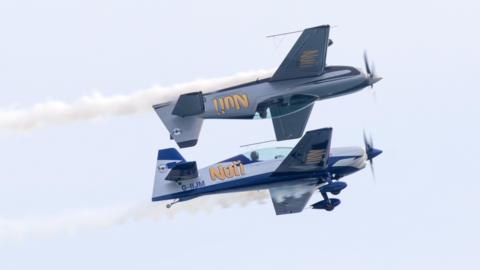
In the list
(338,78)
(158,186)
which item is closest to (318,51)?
(338,78)

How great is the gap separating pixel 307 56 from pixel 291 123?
3.47m

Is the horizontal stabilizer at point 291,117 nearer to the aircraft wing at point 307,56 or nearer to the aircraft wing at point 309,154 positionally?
the aircraft wing at point 307,56

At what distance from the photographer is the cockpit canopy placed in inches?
4134

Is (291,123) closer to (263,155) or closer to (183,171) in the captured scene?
(263,155)

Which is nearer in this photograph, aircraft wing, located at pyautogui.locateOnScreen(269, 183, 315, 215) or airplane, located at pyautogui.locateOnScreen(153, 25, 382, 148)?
airplane, located at pyautogui.locateOnScreen(153, 25, 382, 148)

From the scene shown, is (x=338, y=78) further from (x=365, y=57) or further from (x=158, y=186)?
(x=158, y=186)

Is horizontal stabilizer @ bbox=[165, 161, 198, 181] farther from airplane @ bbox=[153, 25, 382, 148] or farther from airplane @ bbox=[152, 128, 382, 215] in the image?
airplane @ bbox=[153, 25, 382, 148]

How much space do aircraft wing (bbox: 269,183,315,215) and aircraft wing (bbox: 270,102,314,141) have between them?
2.26 metres

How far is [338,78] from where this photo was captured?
344ft

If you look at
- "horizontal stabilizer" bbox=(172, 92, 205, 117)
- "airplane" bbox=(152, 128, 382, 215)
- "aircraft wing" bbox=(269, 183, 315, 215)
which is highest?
"horizontal stabilizer" bbox=(172, 92, 205, 117)

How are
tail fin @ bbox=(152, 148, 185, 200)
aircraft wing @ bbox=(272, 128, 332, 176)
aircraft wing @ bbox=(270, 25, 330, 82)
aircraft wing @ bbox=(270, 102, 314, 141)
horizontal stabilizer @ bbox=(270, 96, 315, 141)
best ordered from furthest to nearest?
aircraft wing @ bbox=(270, 102, 314, 141)
horizontal stabilizer @ bbox=(270, 96, 315, 141)
tail fin @ bbox=(152, 148, 185, 200)
aircraft wing @ bbox=(270, 25, 330, 82)
aircraft wing @ bbox=(272, 128, 332, 176)

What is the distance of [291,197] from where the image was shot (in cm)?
10588

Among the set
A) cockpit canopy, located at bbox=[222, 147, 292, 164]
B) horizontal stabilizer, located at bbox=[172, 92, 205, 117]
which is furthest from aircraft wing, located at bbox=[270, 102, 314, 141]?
horizontal stabilizer, located at bbox=[172, 92, 205, 117]

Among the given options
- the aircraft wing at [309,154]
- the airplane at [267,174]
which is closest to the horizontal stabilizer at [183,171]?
the airplane at [267,174]
